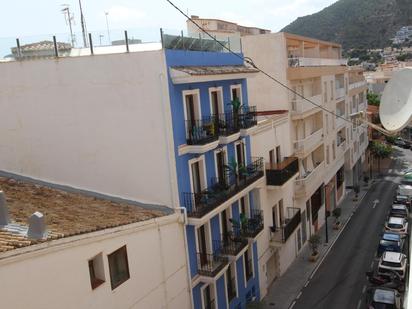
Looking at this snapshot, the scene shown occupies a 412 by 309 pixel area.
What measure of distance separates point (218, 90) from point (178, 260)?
6.83 meters

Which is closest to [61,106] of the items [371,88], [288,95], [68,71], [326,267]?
[68,71]

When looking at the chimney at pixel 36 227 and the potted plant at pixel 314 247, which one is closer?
the chimney at pixel 36 227

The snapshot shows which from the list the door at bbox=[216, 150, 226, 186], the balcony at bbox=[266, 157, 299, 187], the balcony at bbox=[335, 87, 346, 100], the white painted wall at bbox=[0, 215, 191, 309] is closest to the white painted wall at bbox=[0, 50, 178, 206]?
the white painted wall at bbox=[0, 215, 191, 309]

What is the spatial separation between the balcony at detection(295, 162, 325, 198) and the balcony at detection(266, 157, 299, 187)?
3.04m

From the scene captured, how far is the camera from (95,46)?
666 inches

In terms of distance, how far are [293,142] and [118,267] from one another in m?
17.1

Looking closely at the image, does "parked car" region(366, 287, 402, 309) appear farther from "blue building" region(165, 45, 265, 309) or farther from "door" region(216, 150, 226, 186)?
"door" region(216, 150, 226, 186)

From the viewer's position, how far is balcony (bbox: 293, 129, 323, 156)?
28.5 meters

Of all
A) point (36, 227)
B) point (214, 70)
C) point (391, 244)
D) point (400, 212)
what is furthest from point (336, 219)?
point (36, 227)

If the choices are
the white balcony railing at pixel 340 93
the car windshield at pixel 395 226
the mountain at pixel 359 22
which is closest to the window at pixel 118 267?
the car windshield at pixel 395 226

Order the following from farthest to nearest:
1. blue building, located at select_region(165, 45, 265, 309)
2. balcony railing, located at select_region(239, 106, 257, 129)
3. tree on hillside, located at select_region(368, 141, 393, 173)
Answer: tree on hillside, located at select_region(368, 141, 393, 173) < balcony railing, located at select_region(239, 106, 257, 129) < blue building, located at select_region(165, 45, 265, 309)

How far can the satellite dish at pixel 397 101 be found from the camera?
1199 cm

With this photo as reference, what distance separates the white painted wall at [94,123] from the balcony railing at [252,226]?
15.6 feet

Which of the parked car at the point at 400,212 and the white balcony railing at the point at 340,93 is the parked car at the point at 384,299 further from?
the white balcony railing at the point at 340,93
